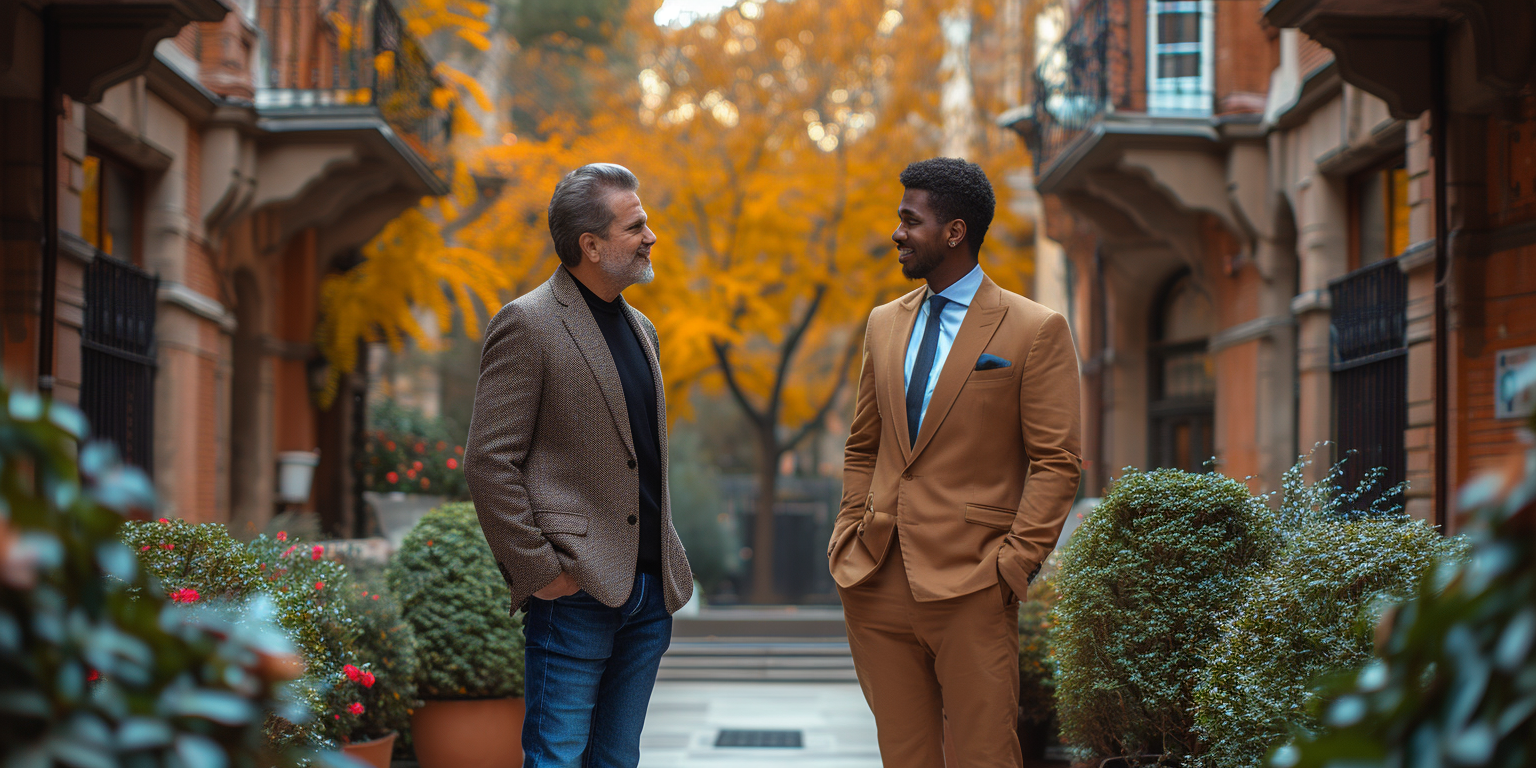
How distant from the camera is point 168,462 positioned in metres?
10.1

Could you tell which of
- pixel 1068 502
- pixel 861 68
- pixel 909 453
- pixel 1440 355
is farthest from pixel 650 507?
pixel 861 68

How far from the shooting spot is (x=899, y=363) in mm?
3678

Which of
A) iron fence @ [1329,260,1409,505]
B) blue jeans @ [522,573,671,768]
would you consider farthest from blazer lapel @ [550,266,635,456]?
iron fence @ [1329,260,1409,505]

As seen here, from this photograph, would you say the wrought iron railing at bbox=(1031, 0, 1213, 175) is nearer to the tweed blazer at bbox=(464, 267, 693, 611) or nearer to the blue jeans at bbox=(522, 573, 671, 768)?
the tweed blazer at bbox=(464, 267, 693, 611)

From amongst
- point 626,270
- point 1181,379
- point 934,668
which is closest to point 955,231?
point 626,270

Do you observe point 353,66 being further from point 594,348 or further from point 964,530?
point 964,530

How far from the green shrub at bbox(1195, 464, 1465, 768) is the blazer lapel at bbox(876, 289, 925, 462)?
132 cm

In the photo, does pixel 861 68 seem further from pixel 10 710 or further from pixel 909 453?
pixel 10 710

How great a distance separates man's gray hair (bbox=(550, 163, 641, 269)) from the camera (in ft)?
11.4

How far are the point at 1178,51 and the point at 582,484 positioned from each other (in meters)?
10.6

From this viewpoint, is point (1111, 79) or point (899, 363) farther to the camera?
point (1111, 79)

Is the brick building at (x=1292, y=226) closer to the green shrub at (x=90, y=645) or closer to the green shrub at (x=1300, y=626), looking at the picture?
the green shrub at (x=1300, y=626)

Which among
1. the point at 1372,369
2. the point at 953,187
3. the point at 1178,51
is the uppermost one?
the point at 1178,51

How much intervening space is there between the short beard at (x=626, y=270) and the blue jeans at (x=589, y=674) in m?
0.85
